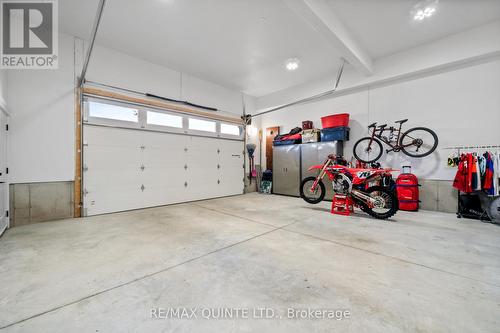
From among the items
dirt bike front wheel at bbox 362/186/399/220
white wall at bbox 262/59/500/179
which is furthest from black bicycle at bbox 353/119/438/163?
dirt bike front wheel at bbox 362/186/399/220

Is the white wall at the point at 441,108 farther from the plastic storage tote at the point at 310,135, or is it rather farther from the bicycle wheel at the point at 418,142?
the plastic storage tote at the point at 310,135

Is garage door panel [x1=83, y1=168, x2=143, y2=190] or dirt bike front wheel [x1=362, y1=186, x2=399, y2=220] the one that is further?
garage door panel [x1=83, y1=168, x2=143, y2=190]

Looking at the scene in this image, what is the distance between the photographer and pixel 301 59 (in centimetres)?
484

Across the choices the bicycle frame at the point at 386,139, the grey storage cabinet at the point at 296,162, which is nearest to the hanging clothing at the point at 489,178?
the bicycle frame at the point at 386,139

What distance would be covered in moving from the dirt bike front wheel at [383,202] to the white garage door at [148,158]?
4126mm

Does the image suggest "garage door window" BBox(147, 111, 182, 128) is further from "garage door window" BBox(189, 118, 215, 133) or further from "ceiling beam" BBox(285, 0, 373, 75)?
"ceiling beam" BBox(285, 0, 373, 75)

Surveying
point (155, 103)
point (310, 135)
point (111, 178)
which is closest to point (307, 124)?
point (310, 135)

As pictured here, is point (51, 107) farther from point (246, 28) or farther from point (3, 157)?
point (246, 28)

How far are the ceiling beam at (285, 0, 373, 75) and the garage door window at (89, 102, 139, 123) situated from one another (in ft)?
12.9

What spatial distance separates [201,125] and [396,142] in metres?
5.15

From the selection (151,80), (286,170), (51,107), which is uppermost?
(151,80)

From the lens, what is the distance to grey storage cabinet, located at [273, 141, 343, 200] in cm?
556

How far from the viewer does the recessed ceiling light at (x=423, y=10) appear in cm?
316

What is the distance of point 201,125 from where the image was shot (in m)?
5.87
